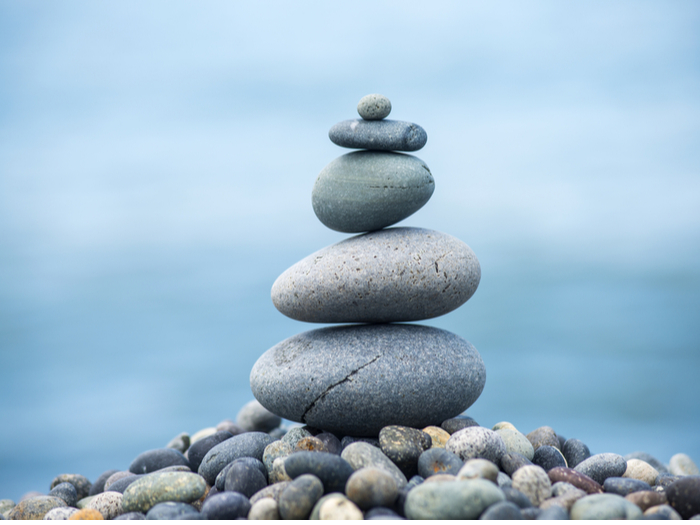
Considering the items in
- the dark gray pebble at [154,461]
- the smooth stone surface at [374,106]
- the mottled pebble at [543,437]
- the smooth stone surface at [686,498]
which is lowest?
the smooth stone surface at [686,498]

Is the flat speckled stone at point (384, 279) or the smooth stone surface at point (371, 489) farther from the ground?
the flat speckled stone at point (384, 279)

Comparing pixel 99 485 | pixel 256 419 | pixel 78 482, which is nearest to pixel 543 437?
pixel 256 419

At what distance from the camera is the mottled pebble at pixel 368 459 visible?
423cm

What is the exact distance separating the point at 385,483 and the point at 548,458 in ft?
7.18

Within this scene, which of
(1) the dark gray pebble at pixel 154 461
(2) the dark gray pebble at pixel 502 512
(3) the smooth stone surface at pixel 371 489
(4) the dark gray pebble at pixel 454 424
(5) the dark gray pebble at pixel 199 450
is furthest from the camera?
(1) the dark gray pebble at pixel 154 461

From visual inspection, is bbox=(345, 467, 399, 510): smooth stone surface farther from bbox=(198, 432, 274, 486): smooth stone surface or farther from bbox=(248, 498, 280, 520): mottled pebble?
bbox=(198, 432, 274, 486): smooth stone surface

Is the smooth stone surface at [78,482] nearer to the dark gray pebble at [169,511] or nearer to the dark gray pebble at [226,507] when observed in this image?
the dark gray pebble at [169,511]

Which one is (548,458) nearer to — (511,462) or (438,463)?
(511,462)

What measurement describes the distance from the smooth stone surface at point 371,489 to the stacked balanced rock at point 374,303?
4.61 ft

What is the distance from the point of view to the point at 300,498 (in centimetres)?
356

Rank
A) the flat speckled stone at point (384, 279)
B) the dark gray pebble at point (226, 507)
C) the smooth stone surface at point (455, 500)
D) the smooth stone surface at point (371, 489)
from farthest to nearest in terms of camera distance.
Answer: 1. the flat speckled stone at point (384, 279)
2. the dark gray pebble at point (226, 507)
3. the smooth stone surface at point (371, 489)
4. the smooth stone surface at point (455, 500)

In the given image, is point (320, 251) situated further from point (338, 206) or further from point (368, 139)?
point (368, 139)

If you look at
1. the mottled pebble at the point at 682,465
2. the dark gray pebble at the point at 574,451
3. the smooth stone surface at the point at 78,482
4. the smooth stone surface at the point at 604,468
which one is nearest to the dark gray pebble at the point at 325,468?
the smooth stone surface at the point at 604,468

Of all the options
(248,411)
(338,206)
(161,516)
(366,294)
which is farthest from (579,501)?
(248,411)
